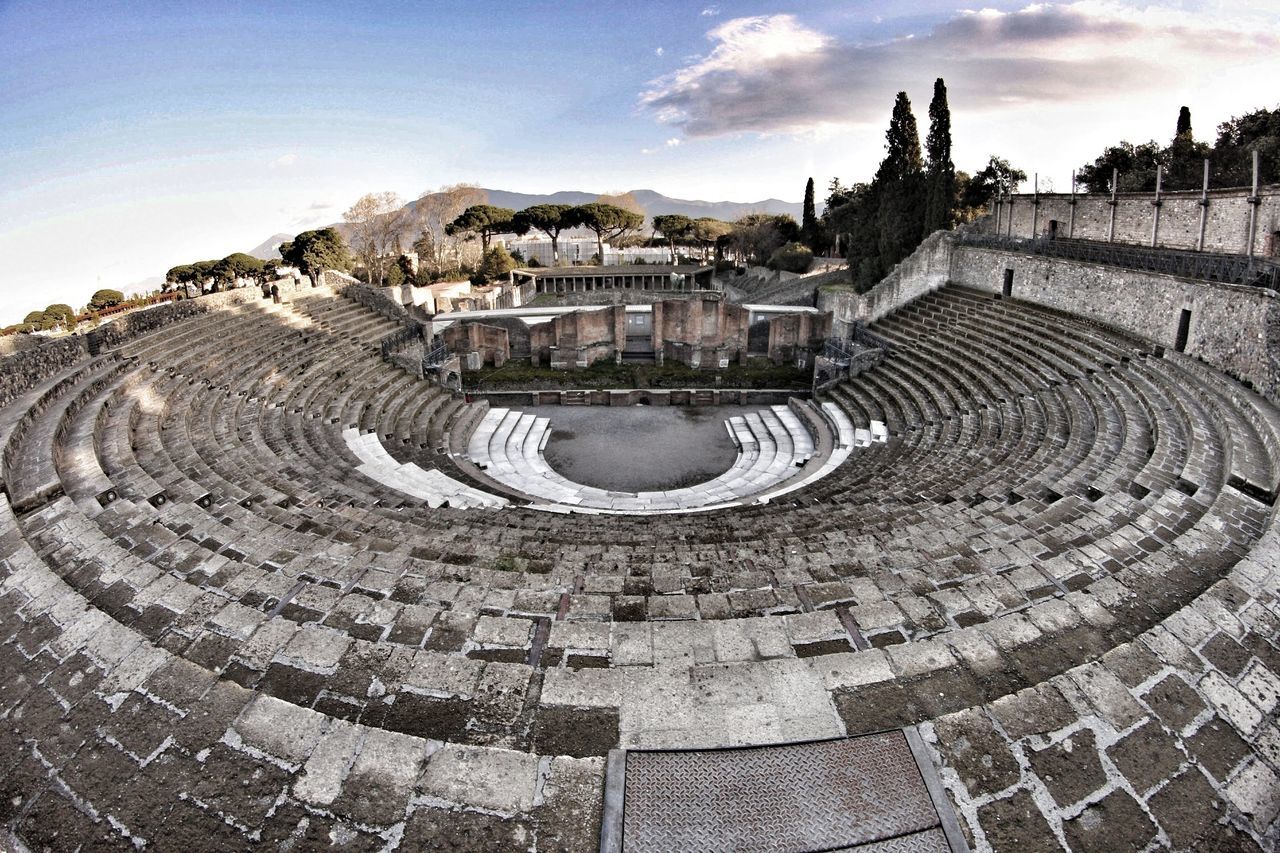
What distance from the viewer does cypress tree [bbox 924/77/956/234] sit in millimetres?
26109

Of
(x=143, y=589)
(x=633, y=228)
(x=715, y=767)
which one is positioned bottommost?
(x=715, y=767)

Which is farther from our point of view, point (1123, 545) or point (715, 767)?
point (1123, 545)

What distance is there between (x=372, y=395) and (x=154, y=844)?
49.3 feet

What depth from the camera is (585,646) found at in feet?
15.4

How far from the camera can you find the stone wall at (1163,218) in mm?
16062

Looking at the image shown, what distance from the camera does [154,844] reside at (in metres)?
3.04

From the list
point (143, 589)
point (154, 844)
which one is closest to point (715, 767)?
point (154, 844)

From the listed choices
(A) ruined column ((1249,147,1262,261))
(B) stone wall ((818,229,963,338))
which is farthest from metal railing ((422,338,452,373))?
(A) ruined column ((1249,147,1262,261))

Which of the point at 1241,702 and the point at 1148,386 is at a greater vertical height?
the point at 1148,386

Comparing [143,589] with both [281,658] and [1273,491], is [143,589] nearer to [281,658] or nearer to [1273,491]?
[281,658]

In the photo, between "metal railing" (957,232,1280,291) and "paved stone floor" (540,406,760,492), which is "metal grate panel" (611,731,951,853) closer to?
"paved stone floor" (540,406,760,492)

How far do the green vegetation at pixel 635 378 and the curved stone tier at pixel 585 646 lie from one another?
12.5m

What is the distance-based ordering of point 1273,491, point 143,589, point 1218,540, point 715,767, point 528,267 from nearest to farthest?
point 715,767
point 143,589
point 1218,540
point 1273,491
point 528,267

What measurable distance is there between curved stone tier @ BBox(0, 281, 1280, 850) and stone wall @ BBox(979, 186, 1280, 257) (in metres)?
10.0
